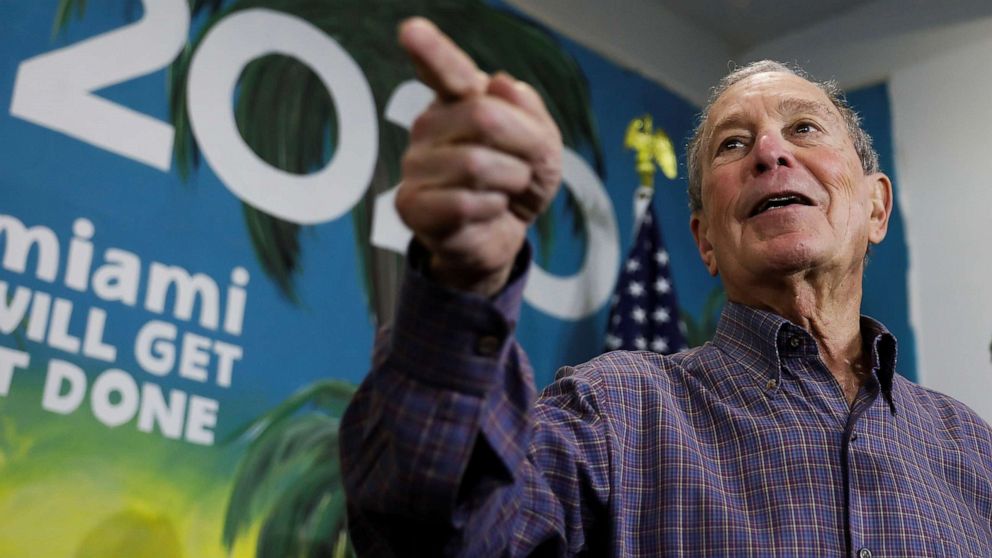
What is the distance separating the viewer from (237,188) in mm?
2609

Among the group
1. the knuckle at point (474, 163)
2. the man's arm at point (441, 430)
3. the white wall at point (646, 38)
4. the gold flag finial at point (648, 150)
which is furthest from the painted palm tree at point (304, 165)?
the knuckle at point (474, 163)

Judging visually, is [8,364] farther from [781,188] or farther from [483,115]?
[483,115]

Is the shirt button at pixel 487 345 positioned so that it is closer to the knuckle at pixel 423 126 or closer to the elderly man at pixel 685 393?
the elderly man at pixel 685 393

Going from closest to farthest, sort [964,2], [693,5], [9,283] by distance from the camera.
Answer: [9,283] → [964,2] → [693,5]

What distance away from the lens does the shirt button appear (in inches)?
27.7

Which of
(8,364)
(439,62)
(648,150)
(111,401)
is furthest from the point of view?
(648,150)

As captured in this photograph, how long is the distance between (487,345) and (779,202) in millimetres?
748

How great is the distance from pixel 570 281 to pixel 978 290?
138 centimetres

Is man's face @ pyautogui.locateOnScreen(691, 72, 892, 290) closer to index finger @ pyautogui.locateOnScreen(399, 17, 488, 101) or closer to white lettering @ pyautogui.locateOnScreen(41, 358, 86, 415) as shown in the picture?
index finger @ pyautogui.locateOnScreen(399, 17, 488, 101)

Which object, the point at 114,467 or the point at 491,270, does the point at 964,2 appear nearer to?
the point at 114,467

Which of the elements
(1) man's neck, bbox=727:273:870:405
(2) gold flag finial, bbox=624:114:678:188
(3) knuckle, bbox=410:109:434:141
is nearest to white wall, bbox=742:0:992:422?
(2) gold flag finial, bbox=624:114:678:188

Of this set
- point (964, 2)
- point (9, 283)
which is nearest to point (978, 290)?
point (964, 2)

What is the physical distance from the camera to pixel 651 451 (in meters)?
1.05

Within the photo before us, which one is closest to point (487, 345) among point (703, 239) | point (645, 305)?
point (703, 239)
